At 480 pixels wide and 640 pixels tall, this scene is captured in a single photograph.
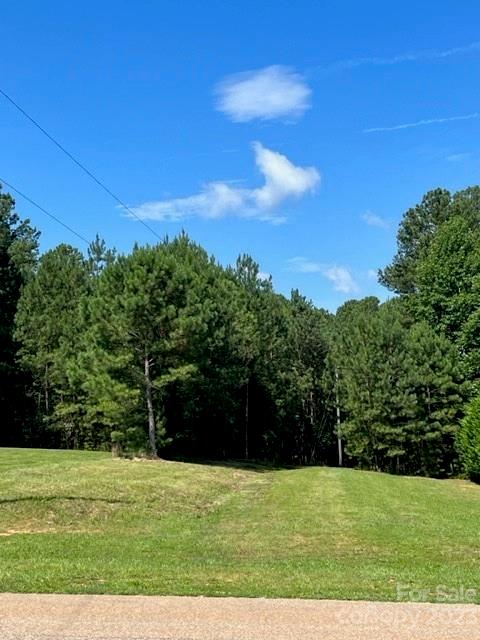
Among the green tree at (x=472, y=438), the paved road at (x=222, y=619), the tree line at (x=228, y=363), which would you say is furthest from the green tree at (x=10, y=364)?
the paved road at (x=222, y=619)

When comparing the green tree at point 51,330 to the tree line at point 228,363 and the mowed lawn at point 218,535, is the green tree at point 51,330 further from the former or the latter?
the mowed lawn at point 218,535

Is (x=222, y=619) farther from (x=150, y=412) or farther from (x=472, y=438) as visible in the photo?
(x=472, y=438)

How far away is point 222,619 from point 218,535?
22.8 ft

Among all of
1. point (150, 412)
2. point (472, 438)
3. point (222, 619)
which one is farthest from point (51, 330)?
point (222, 619)

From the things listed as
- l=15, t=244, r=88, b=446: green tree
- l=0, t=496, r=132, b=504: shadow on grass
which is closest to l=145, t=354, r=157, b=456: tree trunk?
l=15, t=244, r=88, b=446: green tree

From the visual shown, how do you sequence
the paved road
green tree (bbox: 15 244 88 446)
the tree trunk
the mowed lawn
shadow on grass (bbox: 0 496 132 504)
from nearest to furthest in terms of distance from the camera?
the paved road
the mowed lawn
shadow on grass (bbox: 0 496 132 504)
the tree trunk
green tree (bbox: 15 244 88 446)

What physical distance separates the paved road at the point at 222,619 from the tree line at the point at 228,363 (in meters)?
22.0

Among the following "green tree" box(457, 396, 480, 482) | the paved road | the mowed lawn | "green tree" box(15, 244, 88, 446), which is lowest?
the mowed lawn

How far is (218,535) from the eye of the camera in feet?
40.0

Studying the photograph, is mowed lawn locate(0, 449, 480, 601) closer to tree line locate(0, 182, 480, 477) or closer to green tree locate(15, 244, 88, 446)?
tree line locate(0, 182, 480, 477)

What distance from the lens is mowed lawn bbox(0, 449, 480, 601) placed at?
701cm

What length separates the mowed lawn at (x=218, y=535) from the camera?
23.0 ft

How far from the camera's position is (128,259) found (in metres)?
29.5

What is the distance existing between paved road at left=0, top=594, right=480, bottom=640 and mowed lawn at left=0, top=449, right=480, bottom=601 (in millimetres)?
413
